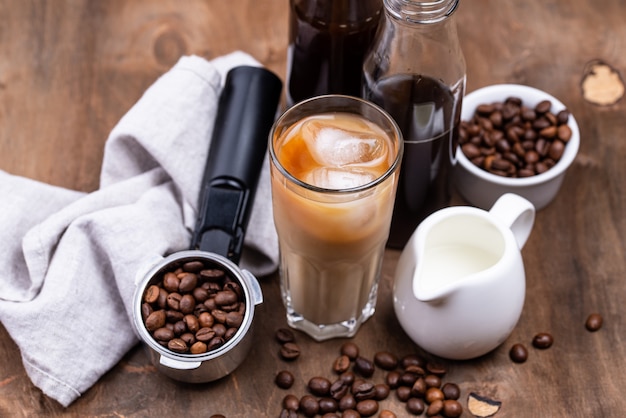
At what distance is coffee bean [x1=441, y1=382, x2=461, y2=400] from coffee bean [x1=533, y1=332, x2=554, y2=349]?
0.16 m

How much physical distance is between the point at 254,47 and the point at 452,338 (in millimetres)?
803

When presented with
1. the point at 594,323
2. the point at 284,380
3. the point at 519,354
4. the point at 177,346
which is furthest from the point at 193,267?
the point at 594,323

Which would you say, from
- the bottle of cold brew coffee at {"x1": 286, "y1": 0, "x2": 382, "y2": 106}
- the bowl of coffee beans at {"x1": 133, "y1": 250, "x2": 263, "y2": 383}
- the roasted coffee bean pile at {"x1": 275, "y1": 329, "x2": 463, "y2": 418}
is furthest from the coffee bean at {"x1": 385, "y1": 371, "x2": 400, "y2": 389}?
the bottle of cold brew coffee at {"x1": 286, "y1": 0, "x2": 382, "y2": 106}

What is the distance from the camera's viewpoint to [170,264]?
1528 millimetres

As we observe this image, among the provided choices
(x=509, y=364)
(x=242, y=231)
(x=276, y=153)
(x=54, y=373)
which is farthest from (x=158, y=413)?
(x=509, y=364)

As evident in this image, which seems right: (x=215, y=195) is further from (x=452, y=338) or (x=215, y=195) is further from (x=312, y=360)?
(x=452, y=338)

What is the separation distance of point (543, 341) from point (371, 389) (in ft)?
0.98

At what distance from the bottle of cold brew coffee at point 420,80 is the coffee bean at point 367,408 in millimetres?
357

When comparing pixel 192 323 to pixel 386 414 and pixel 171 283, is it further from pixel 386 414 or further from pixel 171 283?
pixel 386 414

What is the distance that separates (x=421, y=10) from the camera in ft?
4.59

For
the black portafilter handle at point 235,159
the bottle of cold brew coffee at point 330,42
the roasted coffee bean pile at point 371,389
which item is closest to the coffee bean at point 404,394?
the roasted coffee bean pile at point 371,389

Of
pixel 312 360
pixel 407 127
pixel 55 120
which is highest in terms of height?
pixel 407 127

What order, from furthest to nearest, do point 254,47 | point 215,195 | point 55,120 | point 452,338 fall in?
1. point 254,47
2. point 55,120
3. point 215,195
4. point 452,338

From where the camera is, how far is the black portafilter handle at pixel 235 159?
1.60 m
